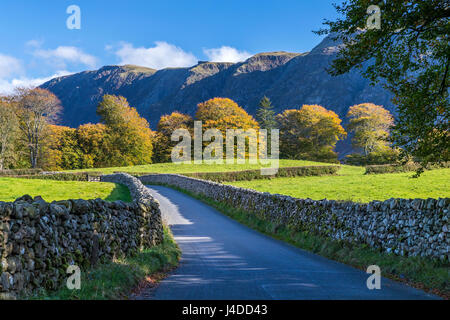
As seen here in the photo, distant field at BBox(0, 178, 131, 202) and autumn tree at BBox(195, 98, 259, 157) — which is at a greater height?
autumn tree at BBox(195, 98, 259, 157)

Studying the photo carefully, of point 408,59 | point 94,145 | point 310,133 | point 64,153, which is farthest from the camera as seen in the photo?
A: point 310,133

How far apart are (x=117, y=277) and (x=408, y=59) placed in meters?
9.75

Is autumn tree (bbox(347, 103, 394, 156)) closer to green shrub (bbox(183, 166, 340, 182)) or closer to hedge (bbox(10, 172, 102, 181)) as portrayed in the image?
green shrub (bbox(183, 166, 340, 182))

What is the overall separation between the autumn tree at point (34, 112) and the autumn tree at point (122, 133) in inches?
501

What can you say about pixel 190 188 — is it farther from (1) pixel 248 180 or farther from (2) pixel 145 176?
(2) pixel 145 176

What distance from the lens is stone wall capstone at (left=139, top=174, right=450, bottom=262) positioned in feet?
31.0

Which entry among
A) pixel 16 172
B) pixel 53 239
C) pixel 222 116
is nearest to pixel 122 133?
pixel 222 116

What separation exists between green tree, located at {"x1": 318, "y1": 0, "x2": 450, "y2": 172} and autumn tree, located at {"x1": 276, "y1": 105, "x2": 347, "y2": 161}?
78879 millimetres

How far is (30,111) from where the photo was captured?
6981cm

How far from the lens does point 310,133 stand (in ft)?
299

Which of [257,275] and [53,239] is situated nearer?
[53,239]

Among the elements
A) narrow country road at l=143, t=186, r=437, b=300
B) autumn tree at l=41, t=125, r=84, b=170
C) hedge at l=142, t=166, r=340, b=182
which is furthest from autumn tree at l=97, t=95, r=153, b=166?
narrow country road at l=143, t=186, r=437, b=300

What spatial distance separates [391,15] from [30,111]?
72.2m

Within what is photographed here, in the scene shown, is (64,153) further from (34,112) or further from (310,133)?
(310,133)
